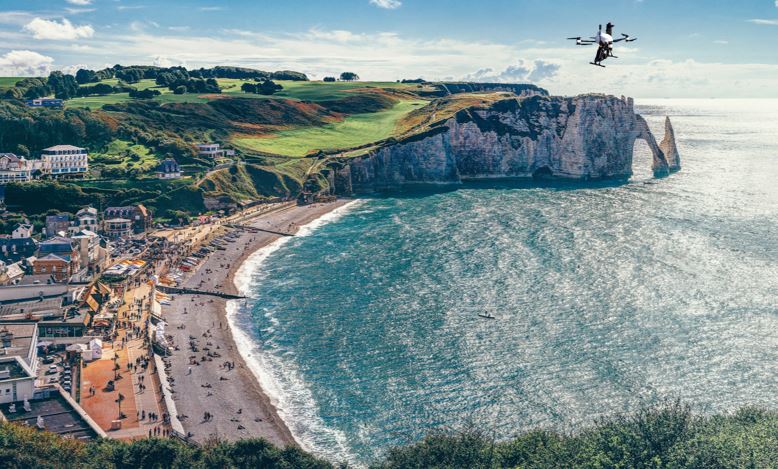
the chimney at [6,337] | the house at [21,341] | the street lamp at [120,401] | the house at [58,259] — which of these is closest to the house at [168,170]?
the house at [58,259]

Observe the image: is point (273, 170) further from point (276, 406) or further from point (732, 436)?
point (732, 436)

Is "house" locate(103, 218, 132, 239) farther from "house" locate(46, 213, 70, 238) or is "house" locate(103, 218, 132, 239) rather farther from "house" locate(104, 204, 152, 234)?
"house" locate(46, 213, 70, 238)

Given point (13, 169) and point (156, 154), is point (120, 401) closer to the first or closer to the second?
point (13, 169)

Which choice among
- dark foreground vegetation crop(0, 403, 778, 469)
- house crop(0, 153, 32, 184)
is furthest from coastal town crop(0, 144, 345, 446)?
house crop(0, 153, 32, 184)

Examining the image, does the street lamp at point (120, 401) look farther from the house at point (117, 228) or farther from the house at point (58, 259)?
the house at point (117, 228)

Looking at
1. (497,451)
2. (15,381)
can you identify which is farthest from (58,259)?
(497,451)
